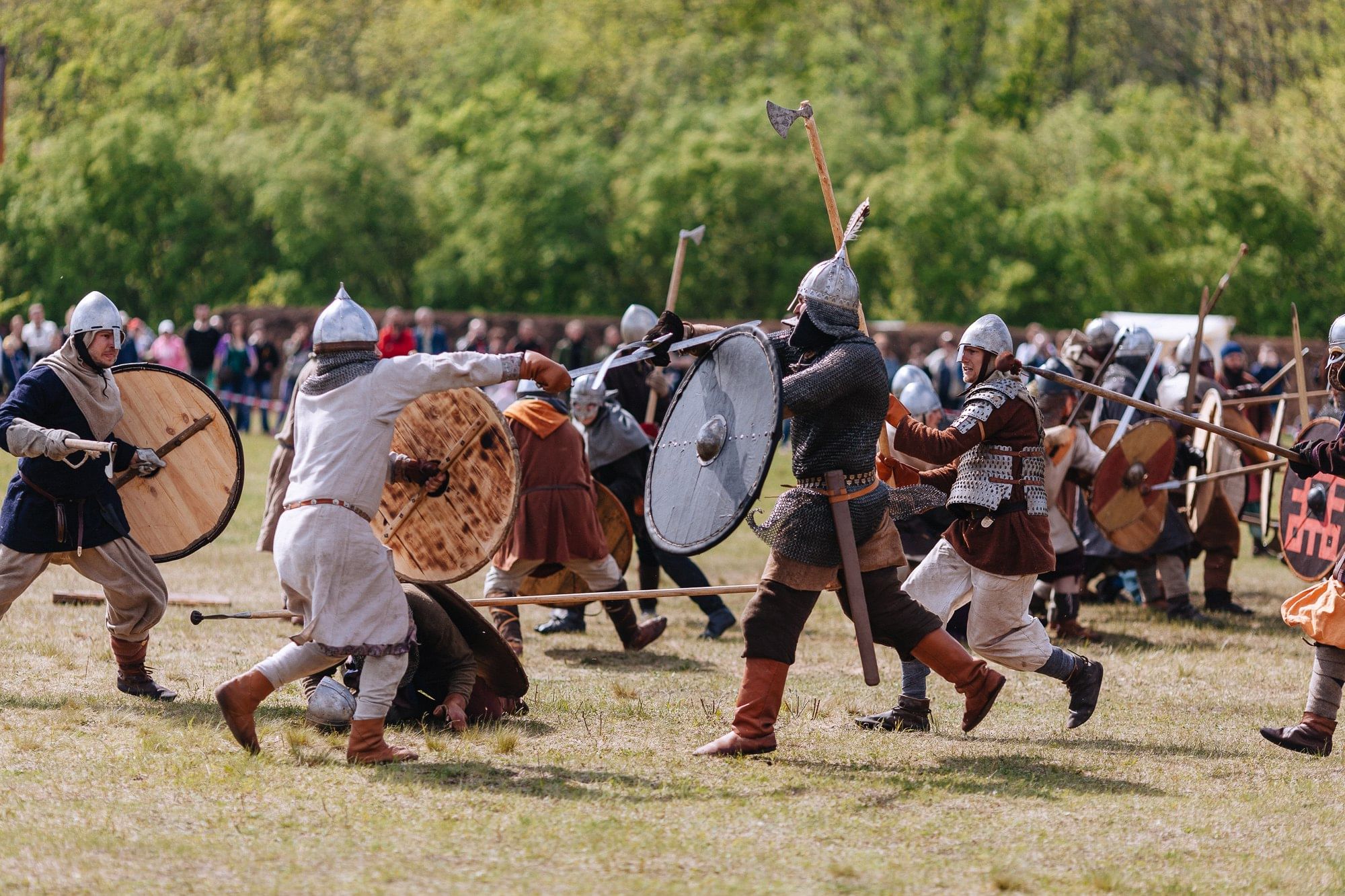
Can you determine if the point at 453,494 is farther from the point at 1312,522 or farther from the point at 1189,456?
the point at 1189,456

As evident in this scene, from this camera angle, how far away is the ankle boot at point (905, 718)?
18.8 feet

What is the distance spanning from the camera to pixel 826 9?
40000mm

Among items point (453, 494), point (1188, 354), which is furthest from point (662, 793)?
point (1188, 354)

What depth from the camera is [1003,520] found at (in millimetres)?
5594

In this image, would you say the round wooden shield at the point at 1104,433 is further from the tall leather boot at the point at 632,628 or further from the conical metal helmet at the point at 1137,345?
the tall leather boot at the point at 632,628

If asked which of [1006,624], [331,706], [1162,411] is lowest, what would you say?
[331,706]

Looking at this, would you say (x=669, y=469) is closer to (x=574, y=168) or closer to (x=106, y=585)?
(x=106, y=585)

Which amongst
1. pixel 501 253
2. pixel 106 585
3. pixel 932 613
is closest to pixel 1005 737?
pixel 932 613

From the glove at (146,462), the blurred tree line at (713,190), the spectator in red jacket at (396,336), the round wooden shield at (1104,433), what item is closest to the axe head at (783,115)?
the glove at (146,462)

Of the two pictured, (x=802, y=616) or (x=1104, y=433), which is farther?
(x=1104, y=433)

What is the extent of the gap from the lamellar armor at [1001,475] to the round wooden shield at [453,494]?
5.24 feet

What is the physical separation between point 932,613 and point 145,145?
25.6 m

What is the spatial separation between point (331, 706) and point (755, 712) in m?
1.46

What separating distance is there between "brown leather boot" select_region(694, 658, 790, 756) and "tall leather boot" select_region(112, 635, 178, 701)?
7.09 ft
